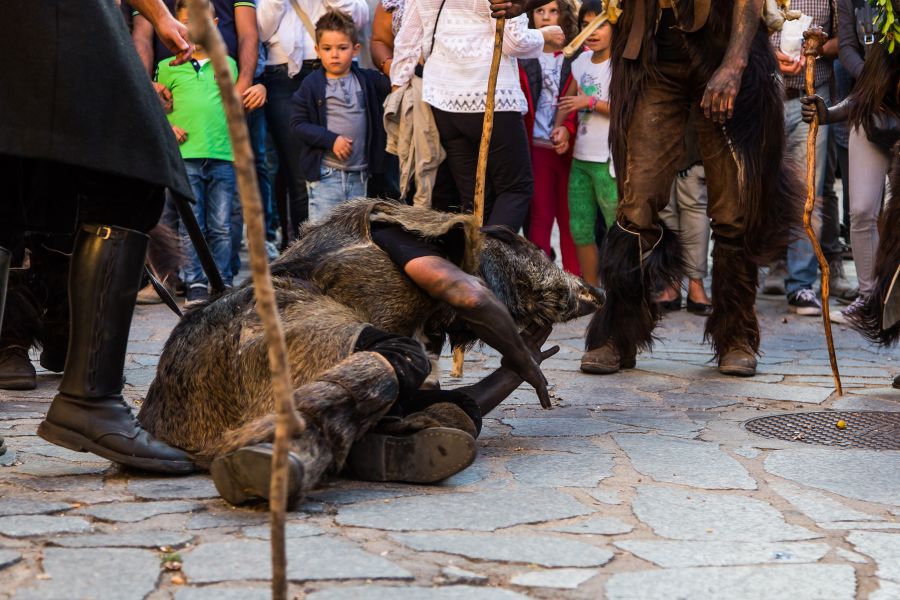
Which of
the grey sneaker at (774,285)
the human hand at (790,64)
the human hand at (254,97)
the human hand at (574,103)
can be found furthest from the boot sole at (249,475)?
the grey sneaker at (774,285)

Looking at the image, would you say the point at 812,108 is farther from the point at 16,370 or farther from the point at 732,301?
the point at 16,370

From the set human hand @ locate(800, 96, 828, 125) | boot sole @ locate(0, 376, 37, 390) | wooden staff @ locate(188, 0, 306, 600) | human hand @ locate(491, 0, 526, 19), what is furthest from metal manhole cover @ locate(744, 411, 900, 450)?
boot sole @ locate(0, 376, 37, 390)

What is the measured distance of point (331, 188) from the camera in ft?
25.7

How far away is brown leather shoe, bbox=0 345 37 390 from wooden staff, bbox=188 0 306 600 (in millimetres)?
3451

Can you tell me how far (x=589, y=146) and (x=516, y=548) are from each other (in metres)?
5.34

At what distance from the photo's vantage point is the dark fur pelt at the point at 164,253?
5.92 m

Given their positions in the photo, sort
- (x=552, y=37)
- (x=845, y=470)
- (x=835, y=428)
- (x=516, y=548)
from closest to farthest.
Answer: (x=516, y=548), (x=845, y=470), (x=835, y=428), (x=552, y=37)

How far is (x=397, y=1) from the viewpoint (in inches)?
305

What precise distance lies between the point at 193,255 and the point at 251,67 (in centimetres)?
128

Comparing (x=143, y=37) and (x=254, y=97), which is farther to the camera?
(x=254, y=97)

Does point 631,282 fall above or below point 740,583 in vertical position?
above

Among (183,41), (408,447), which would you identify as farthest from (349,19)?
(408,447)

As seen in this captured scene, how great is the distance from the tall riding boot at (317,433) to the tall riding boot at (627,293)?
2.52 metres

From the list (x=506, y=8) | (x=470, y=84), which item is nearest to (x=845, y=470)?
(x=506, y=8)
